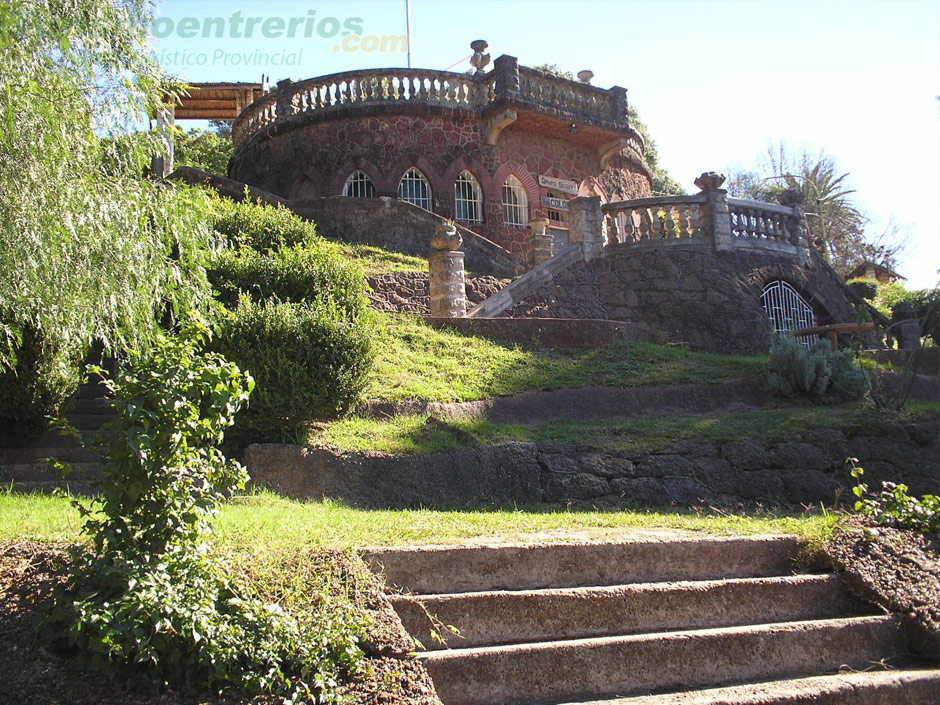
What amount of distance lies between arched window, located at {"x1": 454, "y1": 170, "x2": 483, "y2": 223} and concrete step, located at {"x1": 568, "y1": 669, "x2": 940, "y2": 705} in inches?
658

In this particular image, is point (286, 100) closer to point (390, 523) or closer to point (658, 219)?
point (658, 219)

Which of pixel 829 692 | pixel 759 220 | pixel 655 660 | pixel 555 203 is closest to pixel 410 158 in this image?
pixel 555 203

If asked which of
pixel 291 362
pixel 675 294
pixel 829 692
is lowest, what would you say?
pixel 829 692

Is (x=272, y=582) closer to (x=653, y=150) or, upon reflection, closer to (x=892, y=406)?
(x=892, y=406)

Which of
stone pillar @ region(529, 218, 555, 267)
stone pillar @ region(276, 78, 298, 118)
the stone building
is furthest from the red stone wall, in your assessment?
stone pillar @ region(529, 218, 555, 267)

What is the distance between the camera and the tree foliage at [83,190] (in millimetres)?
5148

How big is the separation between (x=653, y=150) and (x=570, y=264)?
769 inches

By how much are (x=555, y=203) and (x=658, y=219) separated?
6.04m

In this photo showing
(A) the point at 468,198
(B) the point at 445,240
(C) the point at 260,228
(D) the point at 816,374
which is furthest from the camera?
(A) the point at 468,198

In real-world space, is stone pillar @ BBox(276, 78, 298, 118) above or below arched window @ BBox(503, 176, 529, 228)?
above

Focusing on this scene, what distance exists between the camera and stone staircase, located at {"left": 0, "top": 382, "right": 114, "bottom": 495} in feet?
23.0

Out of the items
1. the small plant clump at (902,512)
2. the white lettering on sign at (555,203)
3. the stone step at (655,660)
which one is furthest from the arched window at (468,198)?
the stone step at (655,660)

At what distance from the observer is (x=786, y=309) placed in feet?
52.9

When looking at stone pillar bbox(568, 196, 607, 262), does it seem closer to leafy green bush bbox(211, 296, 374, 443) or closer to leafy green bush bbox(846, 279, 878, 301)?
leafy green bush bbox(211, 296, 374, 443)
